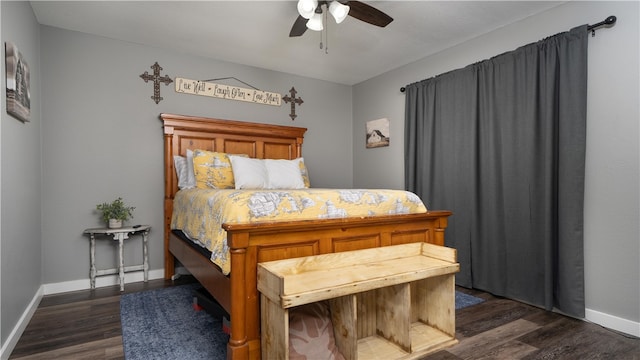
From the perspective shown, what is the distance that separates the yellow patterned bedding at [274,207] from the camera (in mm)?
1776

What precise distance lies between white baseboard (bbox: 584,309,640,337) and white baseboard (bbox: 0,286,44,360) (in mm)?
3608

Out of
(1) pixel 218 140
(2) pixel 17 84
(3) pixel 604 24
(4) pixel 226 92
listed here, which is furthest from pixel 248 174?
(3) pixel 604 24

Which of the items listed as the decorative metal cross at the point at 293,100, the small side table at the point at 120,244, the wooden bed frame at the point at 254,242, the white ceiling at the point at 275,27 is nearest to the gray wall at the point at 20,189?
the small side table at the point at 120,244

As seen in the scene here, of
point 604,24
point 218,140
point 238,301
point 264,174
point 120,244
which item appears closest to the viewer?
point 238,301

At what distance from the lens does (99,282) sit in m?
3.09

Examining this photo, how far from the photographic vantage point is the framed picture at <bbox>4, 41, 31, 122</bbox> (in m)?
1.93

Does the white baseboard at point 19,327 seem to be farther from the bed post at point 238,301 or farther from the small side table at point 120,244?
the bed post at point 238,301

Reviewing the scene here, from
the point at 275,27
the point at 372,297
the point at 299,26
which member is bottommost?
the point at 372,297

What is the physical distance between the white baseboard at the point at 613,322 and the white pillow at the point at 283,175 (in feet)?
8.29

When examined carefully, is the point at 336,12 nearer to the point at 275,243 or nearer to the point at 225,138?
the point at 275,243

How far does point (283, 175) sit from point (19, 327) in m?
2.21

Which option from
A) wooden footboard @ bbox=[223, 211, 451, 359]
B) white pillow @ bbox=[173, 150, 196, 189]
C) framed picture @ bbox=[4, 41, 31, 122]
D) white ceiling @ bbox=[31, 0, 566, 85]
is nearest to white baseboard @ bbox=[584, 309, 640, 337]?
wooden footboard @ bbox=[223, 211, 451, 359]

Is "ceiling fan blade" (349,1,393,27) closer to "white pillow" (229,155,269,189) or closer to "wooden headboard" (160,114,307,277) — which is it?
"white pillow" (229,155,269,189)

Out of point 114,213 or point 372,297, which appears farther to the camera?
point 114,213
